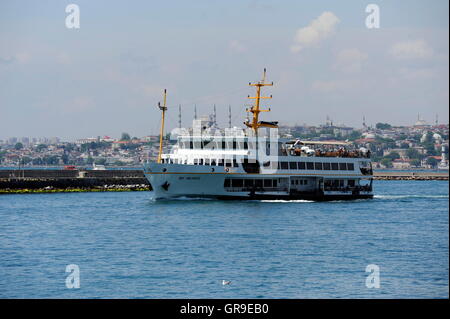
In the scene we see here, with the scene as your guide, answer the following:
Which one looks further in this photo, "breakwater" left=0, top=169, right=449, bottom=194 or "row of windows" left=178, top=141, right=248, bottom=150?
"breakwater" left=0, top=169, right=449, bottom=194

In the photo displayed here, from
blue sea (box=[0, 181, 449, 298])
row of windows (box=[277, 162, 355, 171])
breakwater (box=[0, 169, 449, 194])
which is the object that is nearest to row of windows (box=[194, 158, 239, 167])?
blue sea (box=[0, 181, 449, 298])

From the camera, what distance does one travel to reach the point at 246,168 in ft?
192

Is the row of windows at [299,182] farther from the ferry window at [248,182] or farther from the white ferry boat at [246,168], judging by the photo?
the ferry window at [248,182]

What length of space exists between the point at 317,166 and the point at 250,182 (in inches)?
263

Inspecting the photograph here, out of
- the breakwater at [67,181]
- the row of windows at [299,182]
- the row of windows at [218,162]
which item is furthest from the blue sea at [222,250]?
the breakwater at [67,181]

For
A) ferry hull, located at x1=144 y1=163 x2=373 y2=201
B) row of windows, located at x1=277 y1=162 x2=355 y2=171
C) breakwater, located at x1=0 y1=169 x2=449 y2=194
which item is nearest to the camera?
ferry hull, located at x1=144 y1=163 x2=373 y2=201

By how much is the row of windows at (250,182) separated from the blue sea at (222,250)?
2.49 m

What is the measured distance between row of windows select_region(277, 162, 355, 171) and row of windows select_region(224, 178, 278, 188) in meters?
1.37

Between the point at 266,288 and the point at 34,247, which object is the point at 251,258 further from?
the point at 34,247

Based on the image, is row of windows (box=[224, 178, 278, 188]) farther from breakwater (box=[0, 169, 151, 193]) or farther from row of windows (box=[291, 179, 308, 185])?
breakwater (box=[0, 169, 151, 193])

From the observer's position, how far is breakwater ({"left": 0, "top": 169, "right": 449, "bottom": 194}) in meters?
79.2
